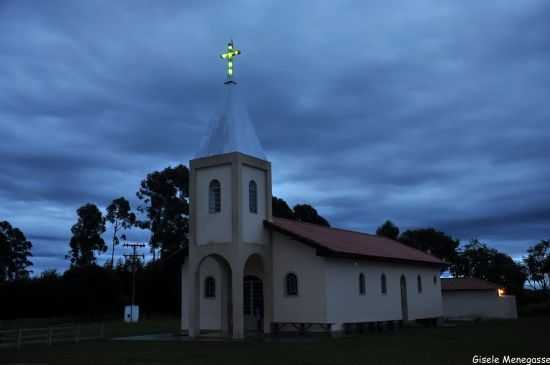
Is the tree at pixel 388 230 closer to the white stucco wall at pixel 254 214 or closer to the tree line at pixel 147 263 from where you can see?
the tree line at pixel 147 263

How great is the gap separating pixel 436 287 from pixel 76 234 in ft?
144

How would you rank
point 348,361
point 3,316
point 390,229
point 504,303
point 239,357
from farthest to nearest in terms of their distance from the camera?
1. point 390,229
2. point 3,316
3. point 504,303
4. point 239,357
5. point 348,361

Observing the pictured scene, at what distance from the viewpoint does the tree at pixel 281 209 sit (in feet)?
192

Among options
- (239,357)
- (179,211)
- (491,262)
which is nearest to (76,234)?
(179,211)

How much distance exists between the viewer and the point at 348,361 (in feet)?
54.1

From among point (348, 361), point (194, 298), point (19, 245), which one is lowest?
point (348, 361)

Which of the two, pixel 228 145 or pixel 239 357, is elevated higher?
pixel 228 145

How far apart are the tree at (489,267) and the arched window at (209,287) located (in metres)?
38.0

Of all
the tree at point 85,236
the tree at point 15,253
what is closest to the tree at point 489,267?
the tree at point 85,236

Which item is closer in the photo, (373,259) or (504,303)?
(373,259)

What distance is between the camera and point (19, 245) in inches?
2921

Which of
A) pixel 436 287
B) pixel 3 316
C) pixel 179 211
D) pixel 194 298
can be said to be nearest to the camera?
pixel 194 298

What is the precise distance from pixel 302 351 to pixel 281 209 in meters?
39.8

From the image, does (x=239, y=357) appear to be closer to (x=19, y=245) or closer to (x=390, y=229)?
(x=390, y=229)
